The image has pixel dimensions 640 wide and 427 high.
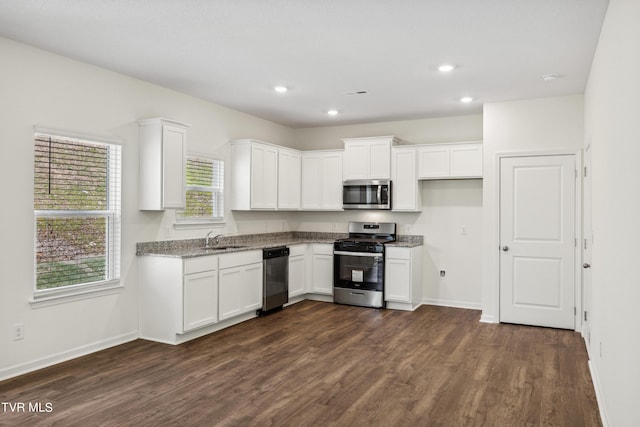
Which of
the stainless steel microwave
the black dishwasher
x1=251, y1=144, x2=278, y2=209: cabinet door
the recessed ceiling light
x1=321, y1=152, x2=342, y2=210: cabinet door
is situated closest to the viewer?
the recessed ceiling light

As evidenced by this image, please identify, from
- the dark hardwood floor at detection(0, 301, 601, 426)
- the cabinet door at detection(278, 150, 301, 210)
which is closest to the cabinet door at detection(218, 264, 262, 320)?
the dark hardwood floor at detection(0, 301, 601, 426)

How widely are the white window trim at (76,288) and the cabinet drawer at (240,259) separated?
3.44 feet

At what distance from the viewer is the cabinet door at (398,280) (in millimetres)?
6078

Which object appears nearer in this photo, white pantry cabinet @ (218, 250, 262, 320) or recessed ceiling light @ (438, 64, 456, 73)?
recessed ceiling light @ (438, 64, 456, 73)

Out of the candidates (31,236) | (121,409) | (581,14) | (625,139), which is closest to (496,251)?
(581,14)

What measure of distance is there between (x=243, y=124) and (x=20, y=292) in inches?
137

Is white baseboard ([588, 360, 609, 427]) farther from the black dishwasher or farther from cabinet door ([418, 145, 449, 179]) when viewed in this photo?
the black dishwasher

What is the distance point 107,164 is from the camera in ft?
14.6

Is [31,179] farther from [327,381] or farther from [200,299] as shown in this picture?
[327,381]

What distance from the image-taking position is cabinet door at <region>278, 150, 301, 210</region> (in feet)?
21.8

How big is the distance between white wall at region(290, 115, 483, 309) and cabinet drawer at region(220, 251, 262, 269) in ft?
7.13

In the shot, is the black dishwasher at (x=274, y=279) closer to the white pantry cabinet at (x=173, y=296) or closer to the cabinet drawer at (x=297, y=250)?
the cabinet drawer at (x=297, y=250)

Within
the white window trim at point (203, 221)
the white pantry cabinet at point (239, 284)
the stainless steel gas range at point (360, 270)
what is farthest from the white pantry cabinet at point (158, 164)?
the stainless steel gas range at point (360, 270)

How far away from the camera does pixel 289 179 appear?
6836 millimetres
